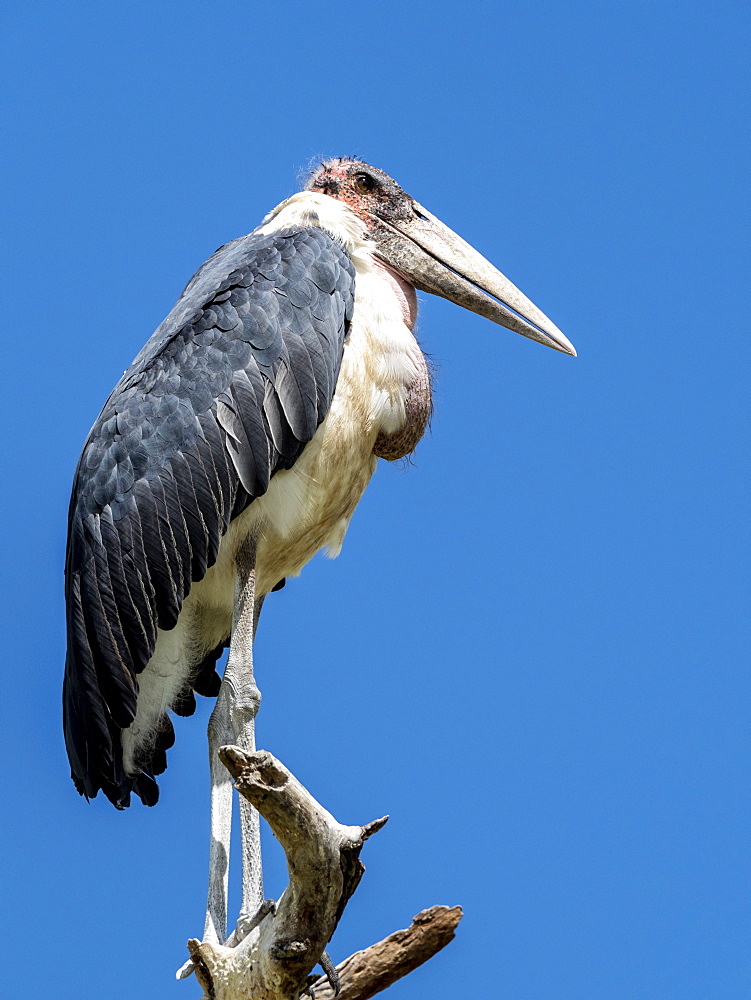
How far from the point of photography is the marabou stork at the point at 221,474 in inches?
178

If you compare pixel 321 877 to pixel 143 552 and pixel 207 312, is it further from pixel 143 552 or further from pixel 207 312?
pixel 207 312

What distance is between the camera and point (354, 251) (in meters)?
5.16

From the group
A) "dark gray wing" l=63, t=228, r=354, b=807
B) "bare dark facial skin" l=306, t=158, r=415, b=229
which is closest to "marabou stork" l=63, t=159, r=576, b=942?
"dark gray wing" l=63, t=228, r=354, b=807

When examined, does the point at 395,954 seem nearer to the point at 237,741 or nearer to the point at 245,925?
the point at 245,925

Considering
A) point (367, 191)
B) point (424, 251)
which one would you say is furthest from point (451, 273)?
point (367, 191)

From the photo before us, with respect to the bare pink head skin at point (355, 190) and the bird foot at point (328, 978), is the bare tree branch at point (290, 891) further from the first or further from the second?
the bare pink head skin at point (355, 190)

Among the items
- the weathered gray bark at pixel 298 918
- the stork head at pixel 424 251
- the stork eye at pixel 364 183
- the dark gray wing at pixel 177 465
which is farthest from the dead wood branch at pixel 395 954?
the stork eye at pixel 364 183

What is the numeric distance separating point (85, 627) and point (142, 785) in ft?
2.66

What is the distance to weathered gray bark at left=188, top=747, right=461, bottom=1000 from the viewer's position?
11.8 ft

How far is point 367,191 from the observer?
215 inches

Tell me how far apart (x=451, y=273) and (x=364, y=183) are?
502mm

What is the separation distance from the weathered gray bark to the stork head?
2268 millimetres

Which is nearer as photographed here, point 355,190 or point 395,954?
point 395,954

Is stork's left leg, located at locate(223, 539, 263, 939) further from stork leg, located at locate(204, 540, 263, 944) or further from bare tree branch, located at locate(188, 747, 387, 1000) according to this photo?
bare tree branch, located at locate(188, 747, 387, 1000)
